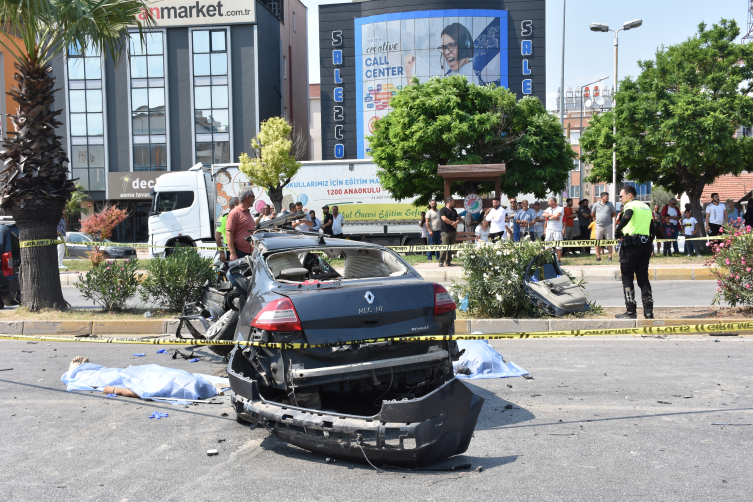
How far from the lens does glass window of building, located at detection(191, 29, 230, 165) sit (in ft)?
147

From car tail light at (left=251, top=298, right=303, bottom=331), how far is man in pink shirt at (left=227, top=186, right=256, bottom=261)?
4.68 meters

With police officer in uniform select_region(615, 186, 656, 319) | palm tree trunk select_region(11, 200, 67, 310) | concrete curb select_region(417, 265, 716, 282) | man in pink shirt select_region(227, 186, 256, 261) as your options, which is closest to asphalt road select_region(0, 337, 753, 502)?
police officer in uniform select_region(615, 186, 656, 319)

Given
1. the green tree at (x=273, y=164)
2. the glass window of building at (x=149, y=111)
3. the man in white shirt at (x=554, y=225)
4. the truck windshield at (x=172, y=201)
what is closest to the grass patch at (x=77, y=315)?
the man in white shirt at (x=554, y=225)

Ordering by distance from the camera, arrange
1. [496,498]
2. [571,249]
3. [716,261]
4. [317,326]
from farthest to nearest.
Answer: [571,249] < [716,261] < [317,326] < [496,498]

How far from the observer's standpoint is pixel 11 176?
9.59 meters

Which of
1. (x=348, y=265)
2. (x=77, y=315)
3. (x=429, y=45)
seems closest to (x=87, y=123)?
(x=429, y=45)

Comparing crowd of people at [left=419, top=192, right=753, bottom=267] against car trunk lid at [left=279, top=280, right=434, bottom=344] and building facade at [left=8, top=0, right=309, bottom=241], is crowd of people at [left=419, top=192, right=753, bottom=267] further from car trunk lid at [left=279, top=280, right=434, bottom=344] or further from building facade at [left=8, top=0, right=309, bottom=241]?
building facade at [left=8, top=0, right=309, bottom=241]

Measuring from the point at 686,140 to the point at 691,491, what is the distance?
2019cm

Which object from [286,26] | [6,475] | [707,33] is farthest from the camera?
[286,26]

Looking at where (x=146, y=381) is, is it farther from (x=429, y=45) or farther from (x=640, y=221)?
(x=429, y=45)

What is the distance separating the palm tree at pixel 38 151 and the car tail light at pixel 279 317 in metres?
7.04

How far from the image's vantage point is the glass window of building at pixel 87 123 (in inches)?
1742

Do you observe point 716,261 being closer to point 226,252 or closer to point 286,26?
point 226,252

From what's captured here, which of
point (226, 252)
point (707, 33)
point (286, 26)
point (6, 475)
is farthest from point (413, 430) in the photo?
point (286, 26)
